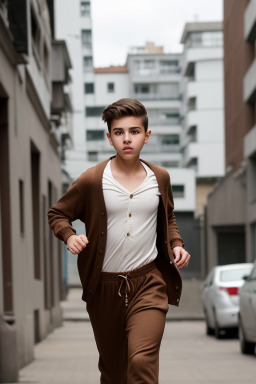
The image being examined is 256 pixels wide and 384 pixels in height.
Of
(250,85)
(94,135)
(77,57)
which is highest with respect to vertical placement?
(77,57)

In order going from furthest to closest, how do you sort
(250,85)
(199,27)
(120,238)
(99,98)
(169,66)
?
(169,66), (99,98), (199,27), (250,85), (120,238)

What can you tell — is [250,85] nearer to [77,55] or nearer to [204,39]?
[77,55]

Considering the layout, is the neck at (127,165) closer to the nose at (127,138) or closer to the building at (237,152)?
the nose at (127,138)

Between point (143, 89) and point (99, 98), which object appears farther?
point (143, 89)

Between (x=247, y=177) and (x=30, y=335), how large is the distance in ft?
84.5

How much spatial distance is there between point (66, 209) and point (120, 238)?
1.11 feet

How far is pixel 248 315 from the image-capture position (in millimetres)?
15070

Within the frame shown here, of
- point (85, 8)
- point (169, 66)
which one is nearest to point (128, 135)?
→ point (85, 8)

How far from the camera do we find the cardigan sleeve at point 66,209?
5270 millimetres

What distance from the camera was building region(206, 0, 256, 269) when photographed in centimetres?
3972

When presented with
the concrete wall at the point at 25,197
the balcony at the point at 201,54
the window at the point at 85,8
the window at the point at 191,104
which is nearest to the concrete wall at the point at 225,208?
the concrete wall at the point at 25,197

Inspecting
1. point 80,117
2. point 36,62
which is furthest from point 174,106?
point 36,62

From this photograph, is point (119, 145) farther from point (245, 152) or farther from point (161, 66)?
point (161, 66)

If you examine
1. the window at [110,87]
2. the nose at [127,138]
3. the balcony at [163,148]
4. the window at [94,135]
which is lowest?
the nose at [127,138]
